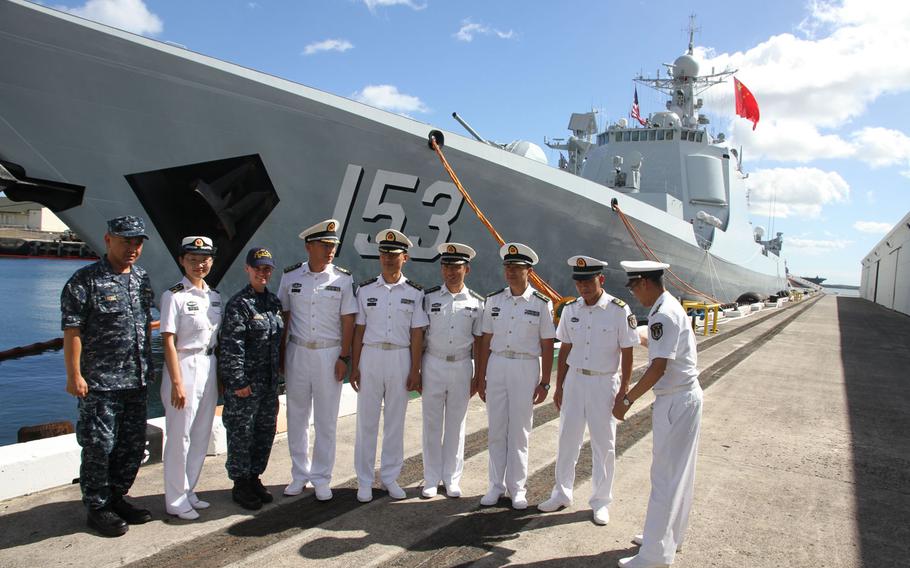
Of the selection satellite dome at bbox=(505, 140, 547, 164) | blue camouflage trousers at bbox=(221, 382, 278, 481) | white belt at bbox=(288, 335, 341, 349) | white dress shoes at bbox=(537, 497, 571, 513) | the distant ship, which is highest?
satellite dome at bbox=(505, 140, 547, 164)

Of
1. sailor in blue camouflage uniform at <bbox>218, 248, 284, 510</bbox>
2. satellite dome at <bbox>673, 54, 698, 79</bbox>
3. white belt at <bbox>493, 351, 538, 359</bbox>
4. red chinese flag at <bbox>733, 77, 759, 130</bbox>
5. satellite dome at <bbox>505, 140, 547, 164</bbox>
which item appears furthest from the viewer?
satellite dome at <bbox>673, 54, 698, 79</bbox>

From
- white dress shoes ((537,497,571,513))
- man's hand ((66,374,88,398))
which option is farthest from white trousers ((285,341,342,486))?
white dress shoes ((537,497,571,513))

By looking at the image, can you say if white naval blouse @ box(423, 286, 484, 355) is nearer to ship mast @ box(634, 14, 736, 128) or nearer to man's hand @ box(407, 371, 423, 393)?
man's hand @ box(407, 371, 423, 393)

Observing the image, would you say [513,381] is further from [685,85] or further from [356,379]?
[685,85]

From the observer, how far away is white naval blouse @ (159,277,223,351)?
2.78 m

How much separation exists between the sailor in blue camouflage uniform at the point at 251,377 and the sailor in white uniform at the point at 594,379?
1.53m

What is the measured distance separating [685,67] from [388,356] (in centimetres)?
2112

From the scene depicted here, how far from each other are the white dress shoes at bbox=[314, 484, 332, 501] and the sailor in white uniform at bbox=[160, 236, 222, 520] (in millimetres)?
564

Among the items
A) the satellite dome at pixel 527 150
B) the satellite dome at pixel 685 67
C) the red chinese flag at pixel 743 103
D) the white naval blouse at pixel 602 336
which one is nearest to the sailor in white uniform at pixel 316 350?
the white naval blouse at pixel 602 336

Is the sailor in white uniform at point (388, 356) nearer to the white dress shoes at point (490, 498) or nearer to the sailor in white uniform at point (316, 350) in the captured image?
the sailor in white uniform at point (316, 350)

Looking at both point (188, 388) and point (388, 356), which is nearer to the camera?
point (188, 388)

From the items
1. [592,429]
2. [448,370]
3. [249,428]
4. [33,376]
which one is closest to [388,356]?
[448,370]

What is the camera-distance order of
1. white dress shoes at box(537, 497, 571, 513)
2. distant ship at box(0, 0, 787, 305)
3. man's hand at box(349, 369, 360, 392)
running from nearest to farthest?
white dress shoes at box(537, 497, 571, 513) < man's hand at box(349, 369, 360, 392) < distant ship at box(0, 0, 787, 305)

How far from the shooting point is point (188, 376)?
2848mm
